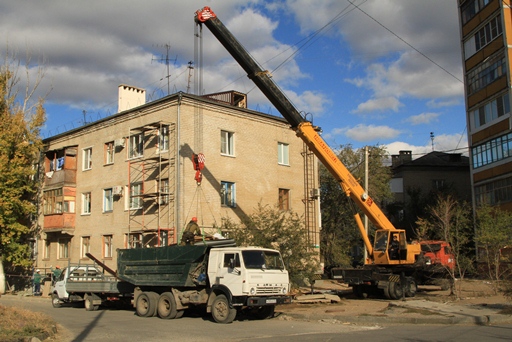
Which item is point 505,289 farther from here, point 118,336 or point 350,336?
point 118,336

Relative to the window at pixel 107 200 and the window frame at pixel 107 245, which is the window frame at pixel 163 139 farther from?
the window frame at pixel 107 245

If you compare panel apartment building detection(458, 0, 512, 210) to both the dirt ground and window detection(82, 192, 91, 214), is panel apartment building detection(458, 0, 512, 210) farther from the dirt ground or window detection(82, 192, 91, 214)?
window detection(82, 192, 91, 214)

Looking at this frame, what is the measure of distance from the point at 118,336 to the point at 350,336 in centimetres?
585

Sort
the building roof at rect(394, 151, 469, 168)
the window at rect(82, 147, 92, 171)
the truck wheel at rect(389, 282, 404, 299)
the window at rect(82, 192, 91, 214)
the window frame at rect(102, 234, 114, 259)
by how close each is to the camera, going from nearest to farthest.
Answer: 1. the truck wheel at rect(389, 282, 404, 299)
2. the window frame at rect(102, 234, 114, 259)
3. the window at rect(82, 192, 91, 214)
4. the window at rect(82, 147, 92, 171)
5. the building roof at rect(394, 151, 469, 168)

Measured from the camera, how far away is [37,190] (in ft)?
121

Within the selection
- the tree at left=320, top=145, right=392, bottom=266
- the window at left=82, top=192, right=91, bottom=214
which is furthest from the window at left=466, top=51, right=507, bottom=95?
the window at left=82, top=192, right=91, bottom=214

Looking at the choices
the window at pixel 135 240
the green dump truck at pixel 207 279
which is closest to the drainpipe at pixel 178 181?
the window at pixel 135 240

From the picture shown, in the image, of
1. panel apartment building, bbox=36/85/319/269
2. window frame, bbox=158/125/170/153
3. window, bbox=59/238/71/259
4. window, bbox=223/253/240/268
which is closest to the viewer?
window, bbox=223/253/240/268

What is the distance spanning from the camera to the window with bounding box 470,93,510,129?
37.1m

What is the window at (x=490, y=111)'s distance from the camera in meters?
37.1

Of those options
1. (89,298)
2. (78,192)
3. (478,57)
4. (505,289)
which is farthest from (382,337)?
(478,57)

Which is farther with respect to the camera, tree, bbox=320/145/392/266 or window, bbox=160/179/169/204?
tree, bbox=320/145/392/266

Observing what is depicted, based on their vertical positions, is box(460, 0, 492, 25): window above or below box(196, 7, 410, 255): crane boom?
above

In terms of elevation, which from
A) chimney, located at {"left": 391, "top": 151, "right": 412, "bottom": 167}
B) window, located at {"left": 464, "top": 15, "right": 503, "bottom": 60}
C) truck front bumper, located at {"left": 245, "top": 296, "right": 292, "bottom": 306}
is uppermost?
window, located at {"left": 464, "top": 15, "right": 503, "bottom": 60}
